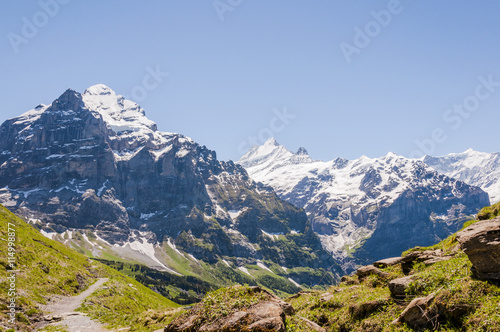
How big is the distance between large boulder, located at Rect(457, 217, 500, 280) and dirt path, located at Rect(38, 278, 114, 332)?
2759 centimetres

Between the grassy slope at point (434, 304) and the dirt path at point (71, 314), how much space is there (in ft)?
63.5

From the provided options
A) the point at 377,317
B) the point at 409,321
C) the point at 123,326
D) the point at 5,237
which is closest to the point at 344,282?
the point at 377,317

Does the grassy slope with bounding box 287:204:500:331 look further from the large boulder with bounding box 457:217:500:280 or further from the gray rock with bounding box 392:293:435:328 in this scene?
the large boulder with bounding box 457:217:500:280

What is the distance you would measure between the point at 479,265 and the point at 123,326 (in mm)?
27813

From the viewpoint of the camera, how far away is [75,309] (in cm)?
3319

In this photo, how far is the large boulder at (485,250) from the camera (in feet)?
40.8

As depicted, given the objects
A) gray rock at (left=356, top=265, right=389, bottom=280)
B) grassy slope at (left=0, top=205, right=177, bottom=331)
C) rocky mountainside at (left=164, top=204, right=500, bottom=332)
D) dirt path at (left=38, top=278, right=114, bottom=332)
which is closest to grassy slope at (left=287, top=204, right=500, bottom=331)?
rocky mountainside at (left=164, top=204, right=500, bottom=332)

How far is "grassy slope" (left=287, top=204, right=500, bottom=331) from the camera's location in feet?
38.4

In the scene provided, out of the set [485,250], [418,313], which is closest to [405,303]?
[418,313]

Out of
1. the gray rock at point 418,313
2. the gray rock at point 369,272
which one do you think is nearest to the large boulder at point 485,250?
the gray rock at point 418,313

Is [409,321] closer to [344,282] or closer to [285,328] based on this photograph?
[285,328]

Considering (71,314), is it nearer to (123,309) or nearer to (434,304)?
(123,309)

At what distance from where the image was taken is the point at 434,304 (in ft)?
41.8

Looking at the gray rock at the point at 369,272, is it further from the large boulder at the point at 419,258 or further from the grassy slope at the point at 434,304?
the large boulder at the point at 419,258
